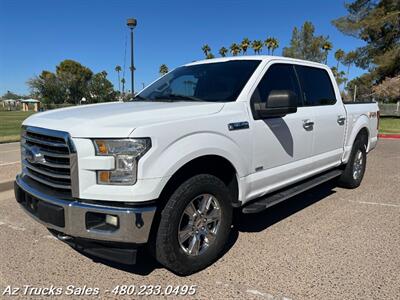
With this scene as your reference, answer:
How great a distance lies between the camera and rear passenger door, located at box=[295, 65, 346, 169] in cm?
500

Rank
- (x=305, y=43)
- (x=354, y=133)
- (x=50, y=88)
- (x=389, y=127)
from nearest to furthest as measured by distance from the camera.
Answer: (x=354, y=133), (x=389, y=127), (x=305, y=43), (x=50, y=88)

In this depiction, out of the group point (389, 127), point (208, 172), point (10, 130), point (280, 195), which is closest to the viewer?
point (208, 172)

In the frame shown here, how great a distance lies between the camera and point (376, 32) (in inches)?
1209

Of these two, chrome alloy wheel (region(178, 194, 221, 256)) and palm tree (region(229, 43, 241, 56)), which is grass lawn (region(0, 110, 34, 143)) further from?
palm tree (region(229, 43, 241, 56))

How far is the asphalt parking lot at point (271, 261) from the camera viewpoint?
320cm

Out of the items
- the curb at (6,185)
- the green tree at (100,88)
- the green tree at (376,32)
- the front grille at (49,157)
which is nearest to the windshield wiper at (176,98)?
the front grille at (49,157)

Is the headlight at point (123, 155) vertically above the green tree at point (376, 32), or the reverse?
the green tree at point (376, 32)

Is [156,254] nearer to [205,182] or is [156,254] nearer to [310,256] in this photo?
[205,182]

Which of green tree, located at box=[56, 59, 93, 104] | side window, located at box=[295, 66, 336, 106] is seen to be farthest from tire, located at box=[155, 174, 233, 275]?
green tree, located at box=[56, 59, 93, 104]

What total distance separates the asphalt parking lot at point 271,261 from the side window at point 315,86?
5.09ft

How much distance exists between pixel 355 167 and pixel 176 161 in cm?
446

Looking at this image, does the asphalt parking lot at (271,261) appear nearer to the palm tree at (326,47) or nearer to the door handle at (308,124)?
the door handle at (308,124)

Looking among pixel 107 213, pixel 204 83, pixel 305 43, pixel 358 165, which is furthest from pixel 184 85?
pixel 305 43

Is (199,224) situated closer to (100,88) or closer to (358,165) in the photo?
(358,165)
